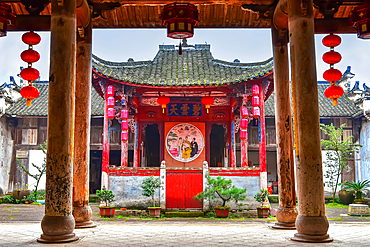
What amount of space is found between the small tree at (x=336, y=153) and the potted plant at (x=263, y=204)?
698cm

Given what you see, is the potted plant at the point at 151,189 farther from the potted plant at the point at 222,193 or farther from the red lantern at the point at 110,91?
the red lantern at the point at 110,91

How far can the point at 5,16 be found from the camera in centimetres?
636

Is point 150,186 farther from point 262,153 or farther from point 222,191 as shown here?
point 262,153

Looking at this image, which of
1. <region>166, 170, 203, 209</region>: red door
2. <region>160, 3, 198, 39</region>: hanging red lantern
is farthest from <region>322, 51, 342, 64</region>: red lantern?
<region>166, 170, 203, 209</region>: red door

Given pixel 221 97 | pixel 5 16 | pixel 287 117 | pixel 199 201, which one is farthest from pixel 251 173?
pixel 5 16

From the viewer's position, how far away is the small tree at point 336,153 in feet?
60.0

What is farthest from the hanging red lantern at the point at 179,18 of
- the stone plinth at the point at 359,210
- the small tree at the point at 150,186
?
the stone plinth at the point at 359,210

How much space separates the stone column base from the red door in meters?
8.26

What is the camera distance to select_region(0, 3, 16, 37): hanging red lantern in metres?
6.32

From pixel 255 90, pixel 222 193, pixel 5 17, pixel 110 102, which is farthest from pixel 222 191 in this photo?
pixel 5 17

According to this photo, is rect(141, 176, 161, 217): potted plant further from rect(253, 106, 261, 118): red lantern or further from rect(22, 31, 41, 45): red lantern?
rect(22, 31, 41, 45): red lantern

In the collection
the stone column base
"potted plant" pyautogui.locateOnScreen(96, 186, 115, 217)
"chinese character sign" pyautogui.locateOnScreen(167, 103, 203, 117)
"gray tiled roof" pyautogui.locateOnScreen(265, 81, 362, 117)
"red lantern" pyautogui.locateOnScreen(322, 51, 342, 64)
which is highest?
"gray tiled roof" pyautogui.locateOnScreen(265, 81, 362, 117)

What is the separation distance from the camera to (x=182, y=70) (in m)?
15.5

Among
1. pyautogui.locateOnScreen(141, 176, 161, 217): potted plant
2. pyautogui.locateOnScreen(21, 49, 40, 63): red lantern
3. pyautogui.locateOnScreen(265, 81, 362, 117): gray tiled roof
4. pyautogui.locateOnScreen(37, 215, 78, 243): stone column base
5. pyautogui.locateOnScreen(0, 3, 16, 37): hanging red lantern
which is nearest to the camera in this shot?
pyautogui.locateOnScreen(37, 215, 78, 243): stone column base
